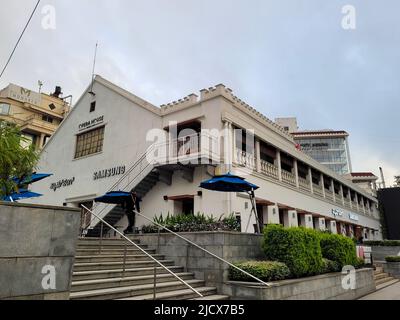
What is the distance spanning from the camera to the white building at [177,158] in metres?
14.2

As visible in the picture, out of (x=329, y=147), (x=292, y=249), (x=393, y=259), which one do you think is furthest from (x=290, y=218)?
(x=329, y=147)

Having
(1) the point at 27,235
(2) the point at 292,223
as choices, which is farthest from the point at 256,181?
(1) the point at 27,235

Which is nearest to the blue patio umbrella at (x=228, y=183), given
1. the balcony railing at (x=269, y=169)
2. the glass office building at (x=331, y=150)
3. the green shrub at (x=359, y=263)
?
the green shrub at (x=359, y=263)

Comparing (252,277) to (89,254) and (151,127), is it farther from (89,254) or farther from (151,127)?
(151,127)

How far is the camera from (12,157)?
6352 mm

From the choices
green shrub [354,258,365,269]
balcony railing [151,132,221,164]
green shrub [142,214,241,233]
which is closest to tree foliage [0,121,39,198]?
green shrub [142,214,241,233]

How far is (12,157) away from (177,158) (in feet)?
26.6

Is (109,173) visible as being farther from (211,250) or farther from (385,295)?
(385,295)

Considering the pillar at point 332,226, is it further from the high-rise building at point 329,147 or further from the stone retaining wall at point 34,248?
the high-rise building at point 329,147

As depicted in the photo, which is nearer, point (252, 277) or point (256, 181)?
point (252, 277)

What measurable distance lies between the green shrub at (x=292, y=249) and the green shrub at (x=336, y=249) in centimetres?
203

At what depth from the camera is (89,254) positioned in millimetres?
8367
